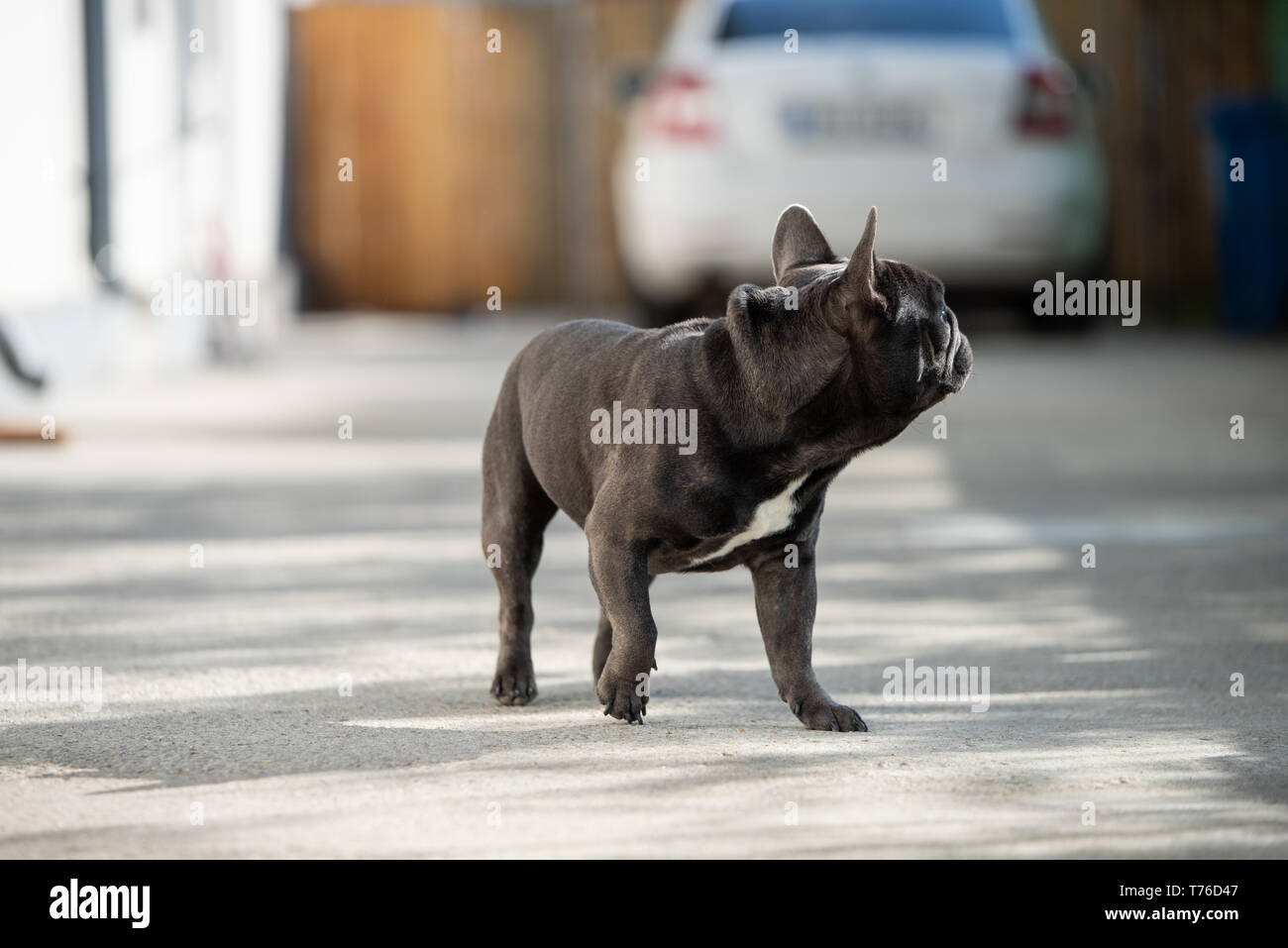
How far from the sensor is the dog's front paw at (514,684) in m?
4.29

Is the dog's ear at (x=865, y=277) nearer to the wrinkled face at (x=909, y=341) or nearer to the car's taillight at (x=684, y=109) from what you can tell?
the wrinkled face at (x=909, y=341)

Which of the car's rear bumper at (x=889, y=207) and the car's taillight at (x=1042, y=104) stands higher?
the car's taillight at (x=1042, y=104)

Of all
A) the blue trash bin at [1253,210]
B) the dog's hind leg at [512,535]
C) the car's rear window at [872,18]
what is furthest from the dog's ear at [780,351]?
the blue trash bin at [1253,210]

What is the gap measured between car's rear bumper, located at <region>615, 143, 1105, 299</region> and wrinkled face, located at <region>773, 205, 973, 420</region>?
717 centimetres

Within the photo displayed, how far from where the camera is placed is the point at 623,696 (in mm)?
3988

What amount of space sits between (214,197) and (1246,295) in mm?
7667

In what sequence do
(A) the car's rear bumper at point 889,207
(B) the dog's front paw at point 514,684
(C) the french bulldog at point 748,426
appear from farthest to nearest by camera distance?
(A) the car's rear bumper at point 889,207
(B) the dog's front paw at point 514,684
(C) the french bulldog at point 748,426

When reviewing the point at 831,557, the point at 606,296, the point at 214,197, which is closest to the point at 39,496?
the point at 831,557

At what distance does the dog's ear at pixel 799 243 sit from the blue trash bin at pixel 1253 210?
1040 centimetres

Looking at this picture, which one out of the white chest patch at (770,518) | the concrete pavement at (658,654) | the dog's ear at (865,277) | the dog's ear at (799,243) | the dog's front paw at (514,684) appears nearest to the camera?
the concrete pavement at (658,654)

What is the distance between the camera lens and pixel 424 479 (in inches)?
314

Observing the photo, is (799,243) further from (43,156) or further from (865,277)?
(43,156)

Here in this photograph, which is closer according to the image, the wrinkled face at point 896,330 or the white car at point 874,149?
the wrinkled face at point 896,330

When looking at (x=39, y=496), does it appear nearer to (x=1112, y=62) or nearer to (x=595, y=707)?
(x=595, y=707)
